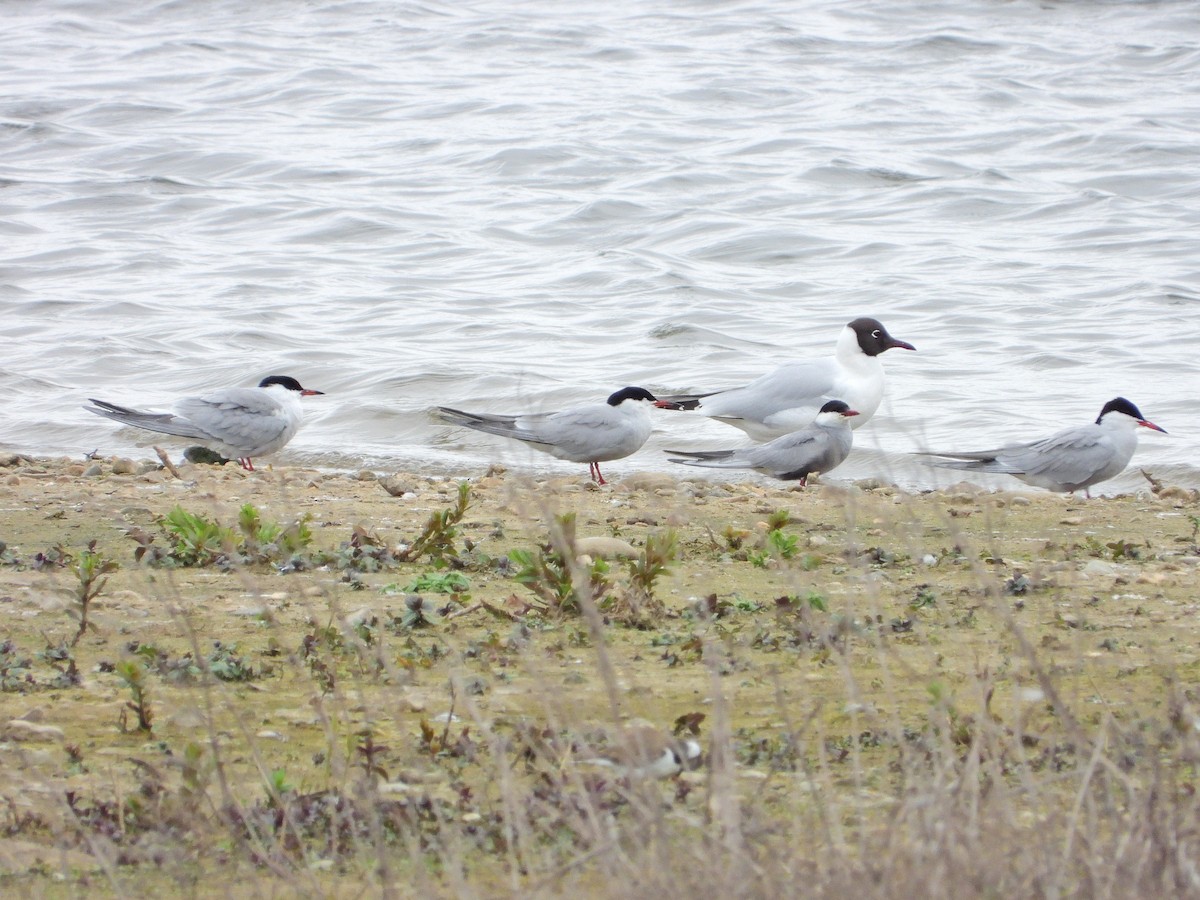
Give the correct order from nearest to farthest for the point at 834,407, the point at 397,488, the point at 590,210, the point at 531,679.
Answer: the point at 531,679 → the point at 397,488 → the point at 834,407 → the point at 590,210

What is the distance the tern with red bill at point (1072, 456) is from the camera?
28.8 ft

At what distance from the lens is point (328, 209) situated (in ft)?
57.0

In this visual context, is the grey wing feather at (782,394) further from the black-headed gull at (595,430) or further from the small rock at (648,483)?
the small rock at (648,483)

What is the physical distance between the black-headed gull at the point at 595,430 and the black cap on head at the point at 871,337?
5.40 ft

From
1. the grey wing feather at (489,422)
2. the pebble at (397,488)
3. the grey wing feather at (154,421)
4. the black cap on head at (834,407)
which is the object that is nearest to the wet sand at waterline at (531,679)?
the pebble at (397,488)

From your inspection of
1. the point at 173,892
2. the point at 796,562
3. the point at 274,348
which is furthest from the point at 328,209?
the point at 173,892

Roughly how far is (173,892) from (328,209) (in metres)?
14.9

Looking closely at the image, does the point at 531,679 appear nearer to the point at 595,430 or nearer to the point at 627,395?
the point at 595,430

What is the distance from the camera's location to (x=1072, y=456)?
8789mm

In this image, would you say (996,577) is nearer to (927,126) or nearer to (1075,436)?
(1075,436)

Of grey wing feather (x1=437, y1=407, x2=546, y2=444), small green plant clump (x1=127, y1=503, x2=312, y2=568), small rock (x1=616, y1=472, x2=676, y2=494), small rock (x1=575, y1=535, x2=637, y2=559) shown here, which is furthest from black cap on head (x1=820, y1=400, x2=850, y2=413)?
small green plant clump (x1=127, y1=503, x2=312, y2=568)

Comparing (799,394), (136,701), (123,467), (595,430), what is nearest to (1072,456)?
(799,394)

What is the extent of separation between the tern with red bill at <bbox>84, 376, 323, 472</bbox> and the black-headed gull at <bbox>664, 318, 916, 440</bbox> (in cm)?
249

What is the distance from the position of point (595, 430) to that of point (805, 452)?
1.27 meters
